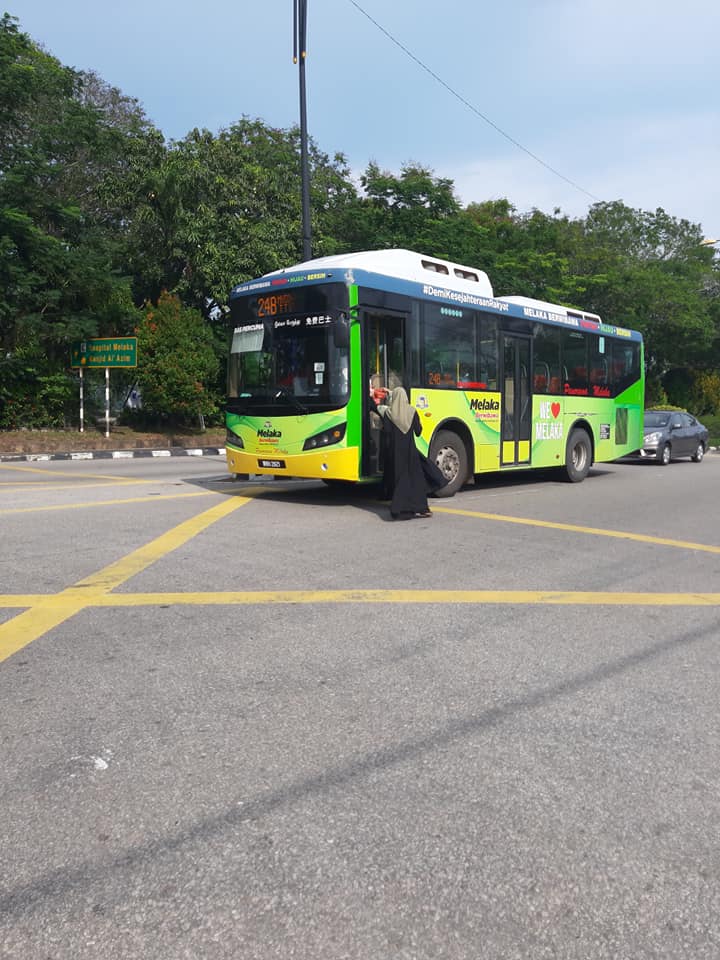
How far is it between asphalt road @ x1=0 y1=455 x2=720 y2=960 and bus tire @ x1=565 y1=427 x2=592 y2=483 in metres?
8.24

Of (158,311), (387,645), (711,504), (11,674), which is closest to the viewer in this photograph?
(11,674)

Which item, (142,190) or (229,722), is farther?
(142,190)

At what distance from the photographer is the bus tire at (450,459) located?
468 inches

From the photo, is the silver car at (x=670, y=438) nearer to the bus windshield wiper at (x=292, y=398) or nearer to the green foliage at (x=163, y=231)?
the bus windshield wiper at (x=292, y=398)

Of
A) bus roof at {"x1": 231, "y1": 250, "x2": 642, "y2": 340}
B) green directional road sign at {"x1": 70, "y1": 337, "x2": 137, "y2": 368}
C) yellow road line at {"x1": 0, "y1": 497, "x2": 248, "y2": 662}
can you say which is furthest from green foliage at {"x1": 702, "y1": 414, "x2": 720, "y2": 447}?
yellow road line at {"x1": 0, "y1": 497, "x2": 248, "y2": 662}

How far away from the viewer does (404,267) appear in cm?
1170

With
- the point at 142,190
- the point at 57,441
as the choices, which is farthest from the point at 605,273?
the point at 57,441

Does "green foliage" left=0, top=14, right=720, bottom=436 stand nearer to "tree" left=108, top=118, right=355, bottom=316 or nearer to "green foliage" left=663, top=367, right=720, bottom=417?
"tree" left=108, top=118, right=355, bottom=316

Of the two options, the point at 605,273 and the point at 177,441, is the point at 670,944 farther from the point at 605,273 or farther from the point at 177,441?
the point at 605,273

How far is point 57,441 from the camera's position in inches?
979

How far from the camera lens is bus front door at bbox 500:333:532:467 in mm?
13352

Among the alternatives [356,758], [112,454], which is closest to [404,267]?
[356,758]

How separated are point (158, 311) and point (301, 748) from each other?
26471 mm

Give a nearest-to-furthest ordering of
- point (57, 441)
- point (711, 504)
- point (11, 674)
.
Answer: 1. point (11, 674)
2. point (711, 504)
3. point (57, 441)
